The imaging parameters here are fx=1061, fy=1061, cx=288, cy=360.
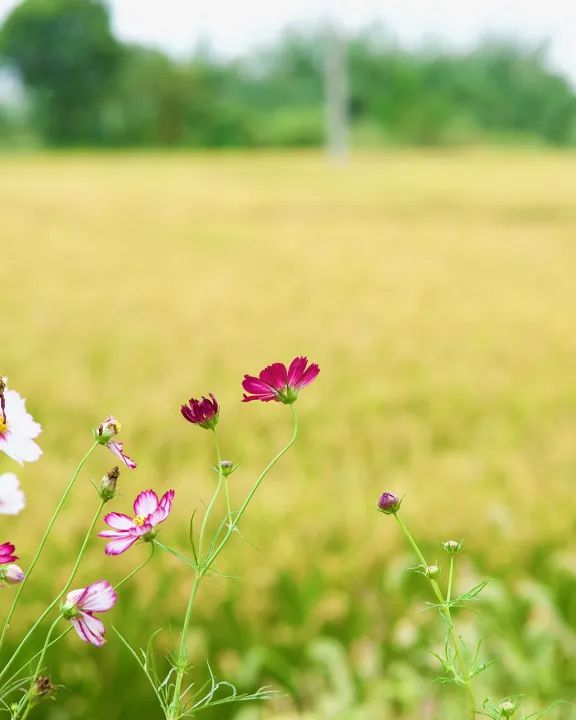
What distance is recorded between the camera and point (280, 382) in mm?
431

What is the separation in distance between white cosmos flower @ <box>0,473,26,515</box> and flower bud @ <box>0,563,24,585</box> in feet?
0.12

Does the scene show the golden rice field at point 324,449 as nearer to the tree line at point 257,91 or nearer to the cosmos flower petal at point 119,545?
the cosmos flower petal at point 119,545

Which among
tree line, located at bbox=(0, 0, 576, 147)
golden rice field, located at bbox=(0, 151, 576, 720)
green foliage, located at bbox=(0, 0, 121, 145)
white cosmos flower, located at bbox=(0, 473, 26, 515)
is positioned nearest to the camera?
white cosmos flower, located at bbox=(0, 473, 26, 515)

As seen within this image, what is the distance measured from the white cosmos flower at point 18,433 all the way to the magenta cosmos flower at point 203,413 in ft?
0.20

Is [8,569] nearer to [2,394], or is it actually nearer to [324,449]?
[2,394]

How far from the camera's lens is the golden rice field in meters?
1.41

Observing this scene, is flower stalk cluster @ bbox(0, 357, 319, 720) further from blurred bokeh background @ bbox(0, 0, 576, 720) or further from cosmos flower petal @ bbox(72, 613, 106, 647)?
blurred bokeh background @ bbox(0, 0, 576, 720)

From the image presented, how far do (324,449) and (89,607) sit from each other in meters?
1.63

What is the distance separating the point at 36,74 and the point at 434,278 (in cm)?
1945

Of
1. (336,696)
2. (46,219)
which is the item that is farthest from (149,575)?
(46,219)

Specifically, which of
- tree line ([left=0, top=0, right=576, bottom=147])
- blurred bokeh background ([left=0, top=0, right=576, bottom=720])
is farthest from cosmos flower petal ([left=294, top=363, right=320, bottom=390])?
tree line ([left=0, top=0, right=576, bottom=147])

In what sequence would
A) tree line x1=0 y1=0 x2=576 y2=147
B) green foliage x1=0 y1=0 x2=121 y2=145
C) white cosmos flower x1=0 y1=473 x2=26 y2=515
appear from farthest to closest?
1. green foliage x1=0 y1=0 x2=121 y2=145
2. tree line x1=0 y1=0 x2=576 y2=147
3. white cosmos flower x1=0 y1=473 x2=26 y2=515

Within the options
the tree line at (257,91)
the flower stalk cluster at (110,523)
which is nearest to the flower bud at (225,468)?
the flower stalk cluster at (110,523)

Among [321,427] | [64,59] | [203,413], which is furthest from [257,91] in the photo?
[203,413]
